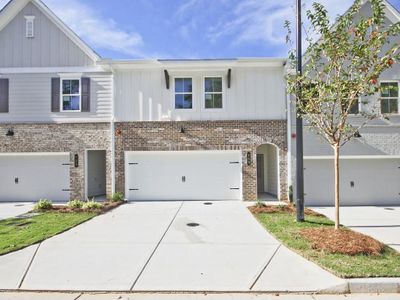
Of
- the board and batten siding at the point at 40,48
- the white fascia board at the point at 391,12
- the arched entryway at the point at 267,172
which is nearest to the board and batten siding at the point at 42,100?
the board and batten siding at the point at 40,48

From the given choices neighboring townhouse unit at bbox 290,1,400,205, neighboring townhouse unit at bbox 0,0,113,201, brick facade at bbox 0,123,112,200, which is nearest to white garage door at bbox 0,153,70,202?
neighboring townhouse unit at bbox 0,0,113,201

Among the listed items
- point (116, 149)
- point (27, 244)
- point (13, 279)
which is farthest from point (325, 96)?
point (116, 149)

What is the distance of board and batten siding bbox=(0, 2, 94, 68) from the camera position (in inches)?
480

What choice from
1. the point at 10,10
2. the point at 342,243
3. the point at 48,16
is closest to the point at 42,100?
the point at 48,16

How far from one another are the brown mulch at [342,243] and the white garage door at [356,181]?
5.64 meters

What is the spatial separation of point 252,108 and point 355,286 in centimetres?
871

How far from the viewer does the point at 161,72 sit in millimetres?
12109

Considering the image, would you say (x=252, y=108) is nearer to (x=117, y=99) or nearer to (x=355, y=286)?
(x=117, y=99)

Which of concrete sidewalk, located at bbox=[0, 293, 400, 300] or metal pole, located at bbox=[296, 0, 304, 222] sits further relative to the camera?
metal pole, located at bbox=[296, 0, 304, 222]

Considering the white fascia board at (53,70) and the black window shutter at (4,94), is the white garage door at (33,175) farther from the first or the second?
the white fascia board at (53,70)

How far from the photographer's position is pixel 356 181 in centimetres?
1184

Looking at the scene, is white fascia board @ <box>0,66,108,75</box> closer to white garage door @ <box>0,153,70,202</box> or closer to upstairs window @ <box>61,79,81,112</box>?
upstairs window @ <box>61,79,81,112</box>

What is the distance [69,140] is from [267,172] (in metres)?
9.65

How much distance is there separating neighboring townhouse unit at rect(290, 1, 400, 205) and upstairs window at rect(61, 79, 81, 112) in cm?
948
